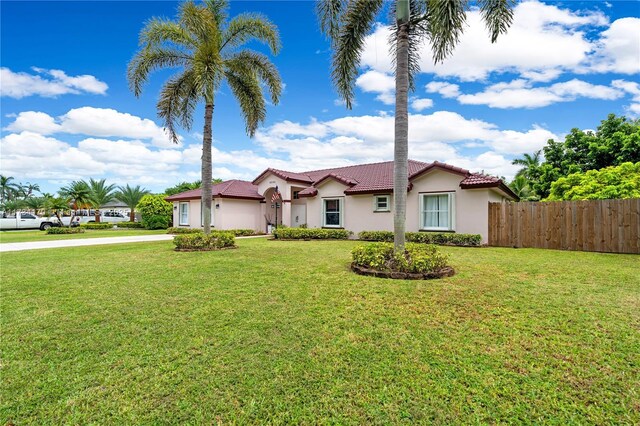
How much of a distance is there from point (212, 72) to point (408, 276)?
1041 centimetres

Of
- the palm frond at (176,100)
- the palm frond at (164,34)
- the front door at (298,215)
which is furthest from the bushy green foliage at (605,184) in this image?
the palm frond at (164,34)

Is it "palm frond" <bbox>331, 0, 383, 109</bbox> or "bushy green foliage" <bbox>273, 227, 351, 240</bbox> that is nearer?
"palm frond" <bbox>331, 0, 383, 109</bbox>

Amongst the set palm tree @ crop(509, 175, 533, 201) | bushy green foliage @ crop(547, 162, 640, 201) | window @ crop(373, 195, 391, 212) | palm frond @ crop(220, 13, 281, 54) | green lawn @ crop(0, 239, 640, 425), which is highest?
palm frond @ crop(220, 13, 281, 54)

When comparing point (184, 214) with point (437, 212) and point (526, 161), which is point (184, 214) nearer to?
point (437, 212)

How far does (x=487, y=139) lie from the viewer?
23344mm

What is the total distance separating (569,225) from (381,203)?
27.2 ft

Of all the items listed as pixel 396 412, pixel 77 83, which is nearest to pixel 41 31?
pixel 77 83

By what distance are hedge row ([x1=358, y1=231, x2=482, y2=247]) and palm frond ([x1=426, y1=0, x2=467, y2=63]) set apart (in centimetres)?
826

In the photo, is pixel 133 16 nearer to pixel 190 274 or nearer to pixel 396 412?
pixel 190 274

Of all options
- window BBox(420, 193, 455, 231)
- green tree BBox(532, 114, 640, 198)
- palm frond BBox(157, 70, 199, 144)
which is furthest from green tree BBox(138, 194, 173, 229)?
green tree BBox(532, 114, 640, 198)

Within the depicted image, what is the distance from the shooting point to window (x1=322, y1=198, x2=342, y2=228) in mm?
19038

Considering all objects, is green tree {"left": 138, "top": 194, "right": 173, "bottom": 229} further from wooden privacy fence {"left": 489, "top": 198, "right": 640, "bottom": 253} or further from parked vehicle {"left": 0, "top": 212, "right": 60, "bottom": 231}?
wooden privacy fence {"left": 489, "top": 198, "right": 640, "bottom": 253}

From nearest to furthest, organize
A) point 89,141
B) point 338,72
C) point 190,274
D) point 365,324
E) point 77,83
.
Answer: point 365,324 < point 190,274 < point 338,72 < point 77,83 < point 89,141

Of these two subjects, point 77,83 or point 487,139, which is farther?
point 487,139
